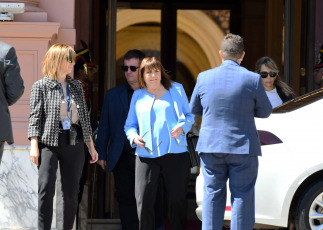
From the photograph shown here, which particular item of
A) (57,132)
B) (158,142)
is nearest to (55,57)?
(57,132)

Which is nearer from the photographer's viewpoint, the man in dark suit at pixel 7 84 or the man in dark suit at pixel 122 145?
the man in dark suit at pixel 7 84

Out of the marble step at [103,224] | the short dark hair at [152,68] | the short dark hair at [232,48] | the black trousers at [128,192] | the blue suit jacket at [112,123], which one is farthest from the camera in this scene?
the marble step at [103,224]

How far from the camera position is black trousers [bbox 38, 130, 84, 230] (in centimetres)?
673

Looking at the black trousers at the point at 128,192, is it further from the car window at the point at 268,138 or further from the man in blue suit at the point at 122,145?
the car window at the point at 268,138

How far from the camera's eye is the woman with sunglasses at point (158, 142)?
6.88 metres

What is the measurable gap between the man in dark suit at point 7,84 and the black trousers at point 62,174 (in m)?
0.35

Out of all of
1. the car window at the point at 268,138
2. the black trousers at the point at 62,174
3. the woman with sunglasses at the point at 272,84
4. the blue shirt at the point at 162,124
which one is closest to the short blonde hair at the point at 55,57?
the black trousers at the point at 62,174

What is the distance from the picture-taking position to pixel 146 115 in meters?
6.94

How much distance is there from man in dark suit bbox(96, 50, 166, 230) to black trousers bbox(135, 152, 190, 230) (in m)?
0.68

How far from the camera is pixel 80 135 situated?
22.5 feet

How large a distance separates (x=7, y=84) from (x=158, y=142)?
1.30m

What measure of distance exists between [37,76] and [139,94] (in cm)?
186

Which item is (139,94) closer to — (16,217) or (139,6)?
(16,217)

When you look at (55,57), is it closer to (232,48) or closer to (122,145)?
(122,145)
